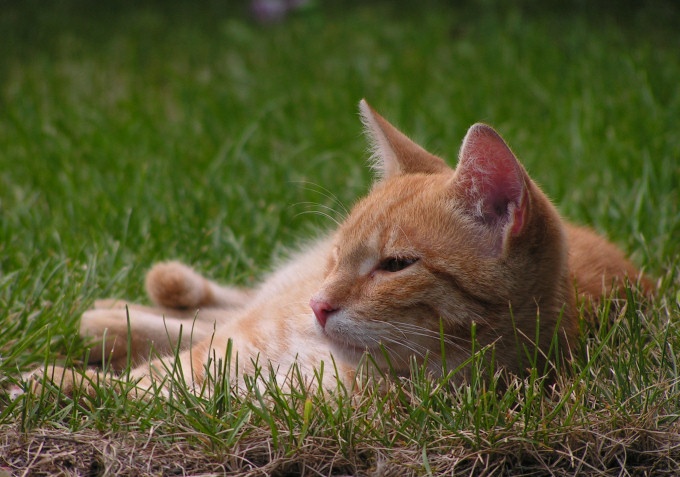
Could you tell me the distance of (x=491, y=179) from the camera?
7.88 ft

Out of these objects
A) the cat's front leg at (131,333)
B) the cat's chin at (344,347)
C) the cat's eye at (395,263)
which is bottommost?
the cat's front leg at (131,333)

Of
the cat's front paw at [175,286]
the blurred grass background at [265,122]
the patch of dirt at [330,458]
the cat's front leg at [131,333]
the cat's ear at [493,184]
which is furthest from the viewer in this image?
the blurred grass background at [265,122]

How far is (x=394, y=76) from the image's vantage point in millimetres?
6070

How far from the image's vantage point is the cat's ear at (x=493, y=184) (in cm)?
232

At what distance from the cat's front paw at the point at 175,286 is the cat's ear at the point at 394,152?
3.15ft

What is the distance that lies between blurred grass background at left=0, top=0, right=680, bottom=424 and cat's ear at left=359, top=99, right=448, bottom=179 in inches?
31.1

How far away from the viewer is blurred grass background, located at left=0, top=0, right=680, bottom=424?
3.78 m

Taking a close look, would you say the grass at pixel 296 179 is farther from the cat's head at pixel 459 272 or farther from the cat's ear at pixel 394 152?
the cat's ear at pixel 394 152

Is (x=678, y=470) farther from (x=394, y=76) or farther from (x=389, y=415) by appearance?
(x=394, y=76)

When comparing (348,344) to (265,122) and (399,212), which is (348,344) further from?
(265,122)

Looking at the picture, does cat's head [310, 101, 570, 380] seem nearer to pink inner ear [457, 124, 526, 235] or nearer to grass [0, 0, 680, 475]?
pink inner ear [457, 124, 526, 235]

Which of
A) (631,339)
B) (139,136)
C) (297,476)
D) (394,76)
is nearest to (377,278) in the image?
(297,476)

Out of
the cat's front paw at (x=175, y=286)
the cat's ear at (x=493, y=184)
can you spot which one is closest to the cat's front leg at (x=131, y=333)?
the cat's front paw at (x=175, y=286)

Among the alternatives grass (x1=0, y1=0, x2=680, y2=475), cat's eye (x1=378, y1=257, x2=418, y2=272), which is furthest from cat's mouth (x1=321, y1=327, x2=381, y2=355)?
cat's eye (x1=378, y1=257, x2=418, y2=272)
